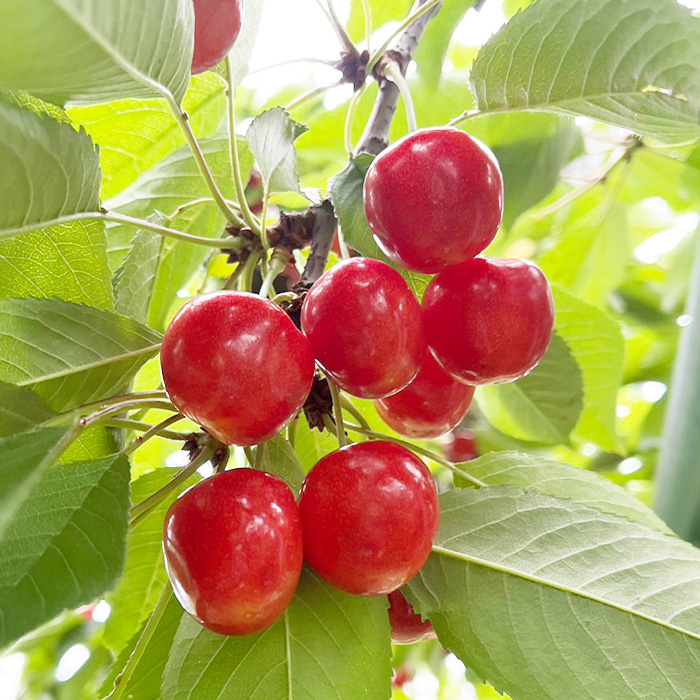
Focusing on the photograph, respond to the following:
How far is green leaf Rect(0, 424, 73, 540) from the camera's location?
0.40 meters

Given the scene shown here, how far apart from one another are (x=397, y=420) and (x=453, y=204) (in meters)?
0.26

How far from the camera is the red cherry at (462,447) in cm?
141

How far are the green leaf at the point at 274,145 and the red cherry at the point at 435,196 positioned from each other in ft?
0.42

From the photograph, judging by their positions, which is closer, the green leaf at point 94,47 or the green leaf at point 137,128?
the green leaf at point 94,47

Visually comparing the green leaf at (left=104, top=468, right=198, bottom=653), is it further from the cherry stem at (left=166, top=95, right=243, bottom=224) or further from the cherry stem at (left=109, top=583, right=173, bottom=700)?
the cherry stem at (left=166, top=95, right=243, bottom=224)

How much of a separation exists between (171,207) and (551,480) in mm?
530

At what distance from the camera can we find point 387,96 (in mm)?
874

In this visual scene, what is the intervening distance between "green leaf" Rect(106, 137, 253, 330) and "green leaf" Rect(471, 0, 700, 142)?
0.37 meters

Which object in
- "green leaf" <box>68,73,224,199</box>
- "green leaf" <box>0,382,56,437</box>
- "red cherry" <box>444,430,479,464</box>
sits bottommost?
"red cherry" <box>444,430,479,464</box>

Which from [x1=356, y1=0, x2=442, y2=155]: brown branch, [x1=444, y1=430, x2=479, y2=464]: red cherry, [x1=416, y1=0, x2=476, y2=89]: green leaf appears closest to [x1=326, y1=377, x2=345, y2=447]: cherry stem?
[x1=356, y1=0, x2=442, y2=155]: brown branch

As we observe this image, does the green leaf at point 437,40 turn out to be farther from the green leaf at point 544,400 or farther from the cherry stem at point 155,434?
the cherry stem at point 155,434

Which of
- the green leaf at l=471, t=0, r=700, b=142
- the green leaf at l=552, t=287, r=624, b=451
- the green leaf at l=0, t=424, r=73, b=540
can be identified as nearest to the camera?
the green leaf at l=0, t=424, r=73, b=540

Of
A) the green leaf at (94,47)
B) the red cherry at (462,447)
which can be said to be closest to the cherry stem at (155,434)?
the green leaf at (94,47)

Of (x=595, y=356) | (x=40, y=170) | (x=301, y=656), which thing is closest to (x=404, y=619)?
(x=301, y=656)
